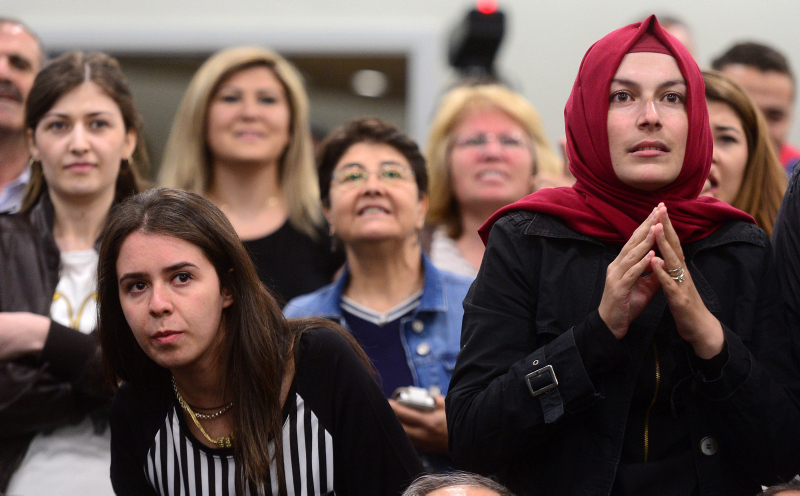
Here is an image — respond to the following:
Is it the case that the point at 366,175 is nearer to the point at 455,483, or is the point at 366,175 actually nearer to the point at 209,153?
the point at 209,153

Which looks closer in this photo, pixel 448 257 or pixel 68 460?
pixel 68 460

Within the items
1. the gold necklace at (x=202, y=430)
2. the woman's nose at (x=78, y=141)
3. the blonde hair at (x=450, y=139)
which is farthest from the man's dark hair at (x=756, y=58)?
the gold necklace at (x=202, y=430)

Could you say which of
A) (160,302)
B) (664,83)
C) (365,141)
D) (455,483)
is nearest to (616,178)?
(664,83)

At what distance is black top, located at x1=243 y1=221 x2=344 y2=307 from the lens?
329 cm

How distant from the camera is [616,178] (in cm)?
201

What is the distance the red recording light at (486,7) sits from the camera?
178 inches

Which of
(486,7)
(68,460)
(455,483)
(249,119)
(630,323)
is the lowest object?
(68,460)

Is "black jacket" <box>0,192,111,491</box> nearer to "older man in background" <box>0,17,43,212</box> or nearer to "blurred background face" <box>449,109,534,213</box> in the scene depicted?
"older man in background" <box>0,17,43,212</box>

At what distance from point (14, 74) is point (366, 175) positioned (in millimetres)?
1319

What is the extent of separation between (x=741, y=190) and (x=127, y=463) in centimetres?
180

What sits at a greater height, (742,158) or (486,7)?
(486,7)

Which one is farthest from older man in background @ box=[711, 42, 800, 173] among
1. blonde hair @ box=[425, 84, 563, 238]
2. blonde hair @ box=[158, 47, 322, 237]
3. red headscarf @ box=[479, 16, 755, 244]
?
red headscarf @ box=[479, 16, 755, 244]

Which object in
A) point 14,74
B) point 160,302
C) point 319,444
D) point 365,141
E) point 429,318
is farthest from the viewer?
point 14,74

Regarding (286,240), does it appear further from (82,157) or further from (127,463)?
(127,463)
